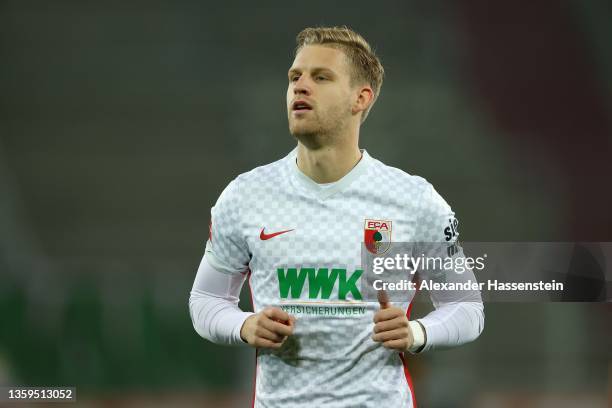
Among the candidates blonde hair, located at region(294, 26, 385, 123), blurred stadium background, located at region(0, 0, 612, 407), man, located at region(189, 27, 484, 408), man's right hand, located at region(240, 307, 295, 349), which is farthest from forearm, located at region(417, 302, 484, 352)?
blurred stadium background, located at region(0, 0, 612, 407)

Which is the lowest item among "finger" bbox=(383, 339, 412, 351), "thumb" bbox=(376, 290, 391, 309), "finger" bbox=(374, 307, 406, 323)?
"finger" bbox=(383, 339, 412, 351)

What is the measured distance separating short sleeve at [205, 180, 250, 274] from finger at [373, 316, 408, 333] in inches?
19.8

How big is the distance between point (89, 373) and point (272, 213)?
2728 mm

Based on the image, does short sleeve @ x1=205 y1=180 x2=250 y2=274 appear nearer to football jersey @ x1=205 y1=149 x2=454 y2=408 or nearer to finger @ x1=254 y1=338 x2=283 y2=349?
football jersey @ x1=205 y1=149 x2=454 y2=408

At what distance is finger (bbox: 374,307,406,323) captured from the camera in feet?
6.54

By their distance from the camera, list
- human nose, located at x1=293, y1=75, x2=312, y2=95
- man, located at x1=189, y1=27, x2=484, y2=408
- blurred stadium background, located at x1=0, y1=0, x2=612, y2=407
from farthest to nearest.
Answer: blurred stadium background, located at x1=0, y1=0, x2=612, y2=407 → human nose, located at x1=293, y1=75, x2=312, y2=95 → man, located at x1=189, y1=27, x2=484, y2=408

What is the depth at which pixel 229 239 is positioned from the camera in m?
2.33

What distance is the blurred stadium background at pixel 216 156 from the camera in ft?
15.6

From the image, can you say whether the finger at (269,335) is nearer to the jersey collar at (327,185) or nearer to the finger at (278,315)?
the finger at (278,315)

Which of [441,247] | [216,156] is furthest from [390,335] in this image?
[216,156]

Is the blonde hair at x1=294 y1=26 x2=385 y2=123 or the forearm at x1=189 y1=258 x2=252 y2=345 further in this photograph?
the blonde hair at x1=294 y1=26 x2=385 y2=123

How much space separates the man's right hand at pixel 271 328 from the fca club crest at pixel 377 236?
346mm

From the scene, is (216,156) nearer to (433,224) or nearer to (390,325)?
(433,224)

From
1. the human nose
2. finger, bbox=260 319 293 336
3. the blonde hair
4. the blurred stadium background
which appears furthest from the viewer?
the blurred stadium background
